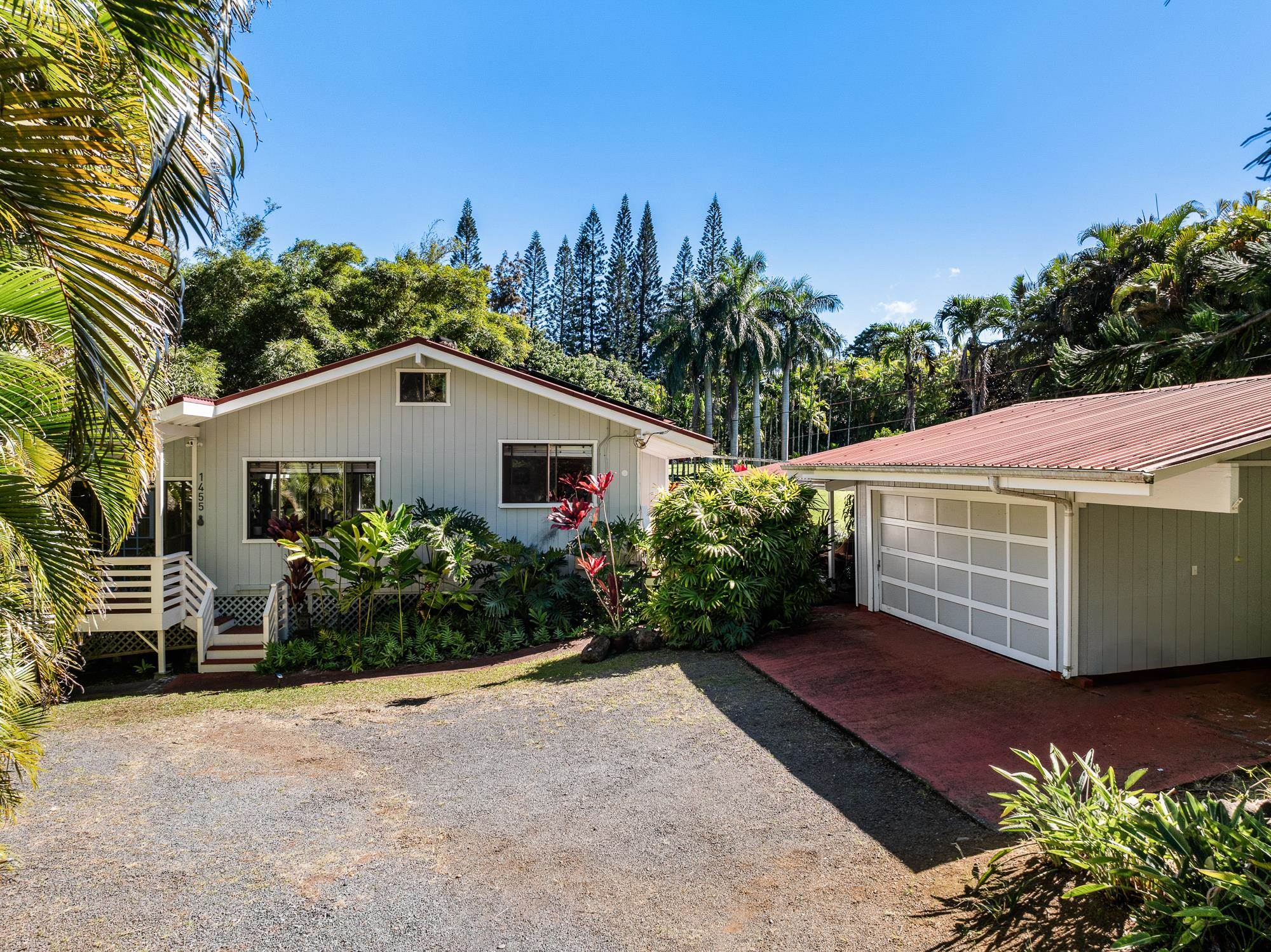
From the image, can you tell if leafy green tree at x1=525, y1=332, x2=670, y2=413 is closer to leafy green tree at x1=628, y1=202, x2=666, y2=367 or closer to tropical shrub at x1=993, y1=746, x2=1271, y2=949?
leafy green tree at x1=628, y1=202, x2=666, y2=367

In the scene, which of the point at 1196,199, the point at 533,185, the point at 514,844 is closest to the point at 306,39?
the point at 514,844

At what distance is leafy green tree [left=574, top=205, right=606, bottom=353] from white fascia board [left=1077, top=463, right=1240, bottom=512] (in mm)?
59880

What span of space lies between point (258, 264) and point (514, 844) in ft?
82.4

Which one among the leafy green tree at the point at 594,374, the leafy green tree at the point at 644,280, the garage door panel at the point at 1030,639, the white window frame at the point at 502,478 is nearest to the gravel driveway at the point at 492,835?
the garage door panel at the point at 1030,639

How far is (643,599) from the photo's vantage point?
11094 mm

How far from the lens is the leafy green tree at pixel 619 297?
207 feet

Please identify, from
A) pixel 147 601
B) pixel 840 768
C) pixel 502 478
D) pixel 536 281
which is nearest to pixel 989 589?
pixel 840 768

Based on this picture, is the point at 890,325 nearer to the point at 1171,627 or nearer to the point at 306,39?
the point at 1171,627

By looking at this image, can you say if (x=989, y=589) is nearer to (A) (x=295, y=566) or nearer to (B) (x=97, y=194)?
(B) (x=97, y=194)

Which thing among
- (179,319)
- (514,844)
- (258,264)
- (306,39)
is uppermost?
(258,264)

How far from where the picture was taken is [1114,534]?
22.5ft

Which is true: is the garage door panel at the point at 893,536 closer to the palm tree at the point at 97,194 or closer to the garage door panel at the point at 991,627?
the garage door panel at the point at 991,627

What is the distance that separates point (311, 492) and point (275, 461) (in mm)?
776

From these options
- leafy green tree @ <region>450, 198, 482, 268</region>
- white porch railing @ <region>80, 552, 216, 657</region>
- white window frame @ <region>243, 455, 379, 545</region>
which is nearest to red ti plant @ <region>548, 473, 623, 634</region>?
white window frame @ <region>243, 455, 379, 545</region>
